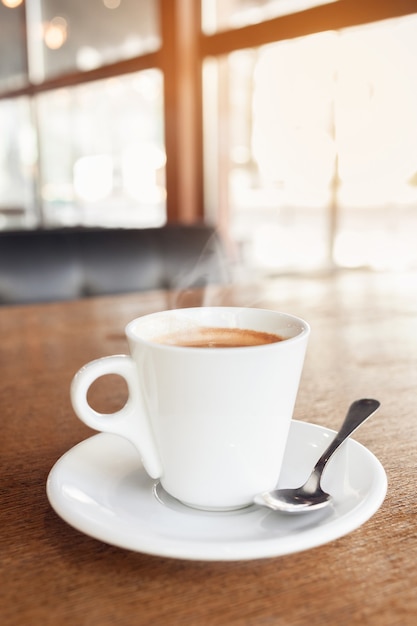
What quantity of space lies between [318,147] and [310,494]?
3.04 m

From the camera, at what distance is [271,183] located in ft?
12.0

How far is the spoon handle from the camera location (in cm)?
42

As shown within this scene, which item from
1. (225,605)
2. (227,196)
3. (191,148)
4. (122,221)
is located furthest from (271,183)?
(225,605)

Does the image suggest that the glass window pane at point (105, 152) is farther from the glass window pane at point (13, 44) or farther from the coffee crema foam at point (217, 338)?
the coffee crema foam at point (217, 338)

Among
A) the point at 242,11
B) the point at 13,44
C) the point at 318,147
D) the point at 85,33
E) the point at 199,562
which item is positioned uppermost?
the point at 13,44

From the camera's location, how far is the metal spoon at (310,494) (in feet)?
1.21

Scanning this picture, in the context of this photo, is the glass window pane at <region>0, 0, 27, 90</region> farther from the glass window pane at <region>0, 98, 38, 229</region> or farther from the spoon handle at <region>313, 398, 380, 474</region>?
the spoon handle at <region>313, 398, 380, 474</region>

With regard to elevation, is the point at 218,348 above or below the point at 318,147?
below

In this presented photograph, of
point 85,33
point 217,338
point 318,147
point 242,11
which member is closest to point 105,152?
point 85,33

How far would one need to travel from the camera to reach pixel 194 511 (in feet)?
1.26

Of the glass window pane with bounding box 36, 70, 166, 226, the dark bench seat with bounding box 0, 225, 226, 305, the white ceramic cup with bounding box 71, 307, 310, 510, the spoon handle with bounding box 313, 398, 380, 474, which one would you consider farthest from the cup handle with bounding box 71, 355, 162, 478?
the glass window pane with bounding box 36, 70, 166, 226

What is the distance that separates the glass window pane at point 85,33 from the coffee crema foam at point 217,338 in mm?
3673

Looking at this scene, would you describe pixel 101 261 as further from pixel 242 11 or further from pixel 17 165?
pixel 17 165

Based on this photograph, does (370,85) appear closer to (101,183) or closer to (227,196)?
(227,196)
